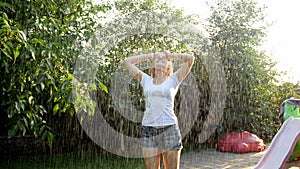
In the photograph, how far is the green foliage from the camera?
2932 millimetres

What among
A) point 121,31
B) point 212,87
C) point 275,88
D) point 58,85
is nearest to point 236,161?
point 212,87

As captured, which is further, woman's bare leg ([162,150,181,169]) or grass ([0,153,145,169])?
grass ([0,153,145,169])

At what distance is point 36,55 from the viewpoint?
3.03 meters

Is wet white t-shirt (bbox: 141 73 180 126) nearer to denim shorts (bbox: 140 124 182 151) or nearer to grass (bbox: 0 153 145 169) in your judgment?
denim shorts (bbox: 140 124 182 151)

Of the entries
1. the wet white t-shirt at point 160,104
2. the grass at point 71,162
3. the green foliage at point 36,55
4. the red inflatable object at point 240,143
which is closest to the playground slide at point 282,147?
the wet white t-shirt at point 160,104

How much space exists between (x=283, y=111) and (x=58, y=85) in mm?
2029

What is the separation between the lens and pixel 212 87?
6.44 metres

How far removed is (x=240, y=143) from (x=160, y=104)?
3798 millimetres

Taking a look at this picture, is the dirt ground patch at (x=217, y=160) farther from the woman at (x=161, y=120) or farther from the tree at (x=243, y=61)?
the woman at (x=161, y=120)

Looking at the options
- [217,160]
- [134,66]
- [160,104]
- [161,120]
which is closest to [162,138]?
[161,120]

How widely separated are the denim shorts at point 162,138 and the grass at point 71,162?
244cm

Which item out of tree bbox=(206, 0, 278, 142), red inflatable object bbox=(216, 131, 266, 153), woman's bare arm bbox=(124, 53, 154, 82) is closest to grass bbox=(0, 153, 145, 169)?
red inflatable object bbox=(216, 131, 266, 153)

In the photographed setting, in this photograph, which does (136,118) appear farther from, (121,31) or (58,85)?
(58,85)

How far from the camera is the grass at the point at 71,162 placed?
5066 mm
